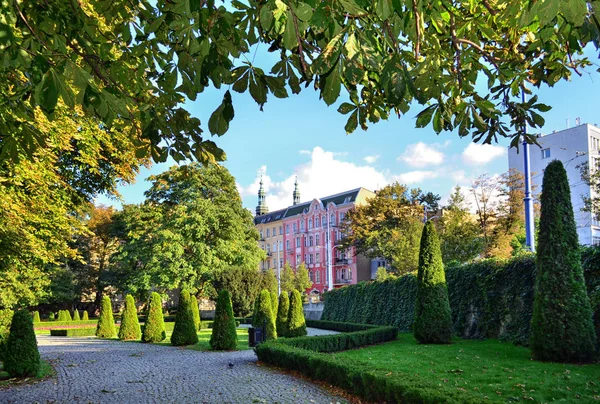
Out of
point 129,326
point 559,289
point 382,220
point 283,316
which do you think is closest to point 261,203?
point 382,220

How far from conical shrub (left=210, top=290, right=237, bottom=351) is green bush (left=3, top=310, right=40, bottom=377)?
6.20 m

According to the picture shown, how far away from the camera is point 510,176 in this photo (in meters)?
32.6

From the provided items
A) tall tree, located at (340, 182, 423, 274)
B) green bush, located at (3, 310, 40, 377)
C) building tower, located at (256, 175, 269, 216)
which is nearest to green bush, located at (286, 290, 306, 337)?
green bush, located at (3, 310, 40, 377)

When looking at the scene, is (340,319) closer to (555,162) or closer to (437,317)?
(437,317)

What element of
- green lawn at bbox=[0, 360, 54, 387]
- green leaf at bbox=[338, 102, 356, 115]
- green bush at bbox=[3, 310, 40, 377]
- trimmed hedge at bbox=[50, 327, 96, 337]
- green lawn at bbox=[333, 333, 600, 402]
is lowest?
trimmed hedge at bbox=[50, 327, 96, 337]

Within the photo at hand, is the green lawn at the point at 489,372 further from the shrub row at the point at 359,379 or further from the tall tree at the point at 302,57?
the tall tree at the point at 302,57

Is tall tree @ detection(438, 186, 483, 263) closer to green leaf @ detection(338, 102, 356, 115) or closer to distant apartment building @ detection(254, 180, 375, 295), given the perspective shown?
distant apartment building @ detection(254, 180, 375, 295)

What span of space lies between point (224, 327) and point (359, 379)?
8.93 m

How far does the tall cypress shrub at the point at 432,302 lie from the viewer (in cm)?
1491

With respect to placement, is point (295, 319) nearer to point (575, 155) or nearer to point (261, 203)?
point (575, 155)

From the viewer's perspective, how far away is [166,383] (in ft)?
33.6

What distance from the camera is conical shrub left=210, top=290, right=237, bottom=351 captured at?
1616 centimetres

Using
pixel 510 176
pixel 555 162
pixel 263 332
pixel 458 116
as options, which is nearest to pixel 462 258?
pixel 510 176

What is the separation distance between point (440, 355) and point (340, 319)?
1628 cm
